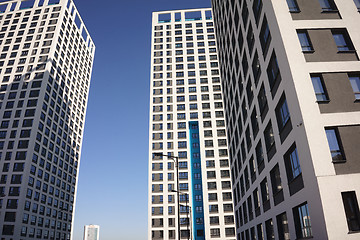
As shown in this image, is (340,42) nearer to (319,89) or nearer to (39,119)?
(319,89)

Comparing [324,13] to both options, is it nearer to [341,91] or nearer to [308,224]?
[341,91]

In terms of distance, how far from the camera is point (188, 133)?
7006 cm

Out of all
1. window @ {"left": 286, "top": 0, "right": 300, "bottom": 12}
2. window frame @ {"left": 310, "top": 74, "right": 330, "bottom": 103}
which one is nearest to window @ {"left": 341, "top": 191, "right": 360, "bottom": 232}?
window frame @ {"left": 310, "top": 74, "right": 330, "bottom": 103}

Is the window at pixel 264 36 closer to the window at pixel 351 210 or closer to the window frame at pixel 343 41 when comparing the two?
the window frame at pixel 343 41

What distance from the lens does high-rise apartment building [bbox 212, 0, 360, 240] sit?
42.3ft

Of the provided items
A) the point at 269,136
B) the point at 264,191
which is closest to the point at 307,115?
the point at 269,136

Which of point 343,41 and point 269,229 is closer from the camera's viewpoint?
point 343,41

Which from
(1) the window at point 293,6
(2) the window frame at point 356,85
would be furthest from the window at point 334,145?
(1) the window at point 293,6

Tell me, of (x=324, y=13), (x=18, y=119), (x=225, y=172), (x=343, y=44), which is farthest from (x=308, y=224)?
(x=18, y=119)

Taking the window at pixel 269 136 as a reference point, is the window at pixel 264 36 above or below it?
above

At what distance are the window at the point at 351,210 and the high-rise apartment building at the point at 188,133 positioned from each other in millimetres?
47786

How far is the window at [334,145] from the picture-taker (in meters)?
13.7

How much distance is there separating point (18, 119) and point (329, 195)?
242ft

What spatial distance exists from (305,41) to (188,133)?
53985 mm
